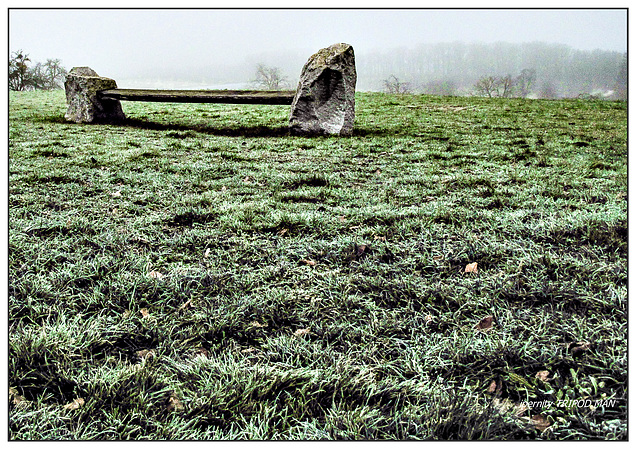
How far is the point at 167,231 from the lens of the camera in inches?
120

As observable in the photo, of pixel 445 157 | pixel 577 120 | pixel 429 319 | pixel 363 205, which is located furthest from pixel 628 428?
pixel 577 120

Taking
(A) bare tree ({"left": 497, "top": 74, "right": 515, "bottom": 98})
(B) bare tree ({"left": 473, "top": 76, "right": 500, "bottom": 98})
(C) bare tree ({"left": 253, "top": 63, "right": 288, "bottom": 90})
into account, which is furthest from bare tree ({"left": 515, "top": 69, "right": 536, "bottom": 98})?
(C) bare tree ({"left": 253, "top": 63, "right": 288, "bottom": 90})

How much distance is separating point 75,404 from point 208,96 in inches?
314

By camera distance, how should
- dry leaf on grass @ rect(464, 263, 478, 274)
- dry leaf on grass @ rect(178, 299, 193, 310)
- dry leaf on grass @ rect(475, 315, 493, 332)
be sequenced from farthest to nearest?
dry leaf on grass @ rect(464, 263, 478, 274) → dry leaf on grass @ rect(178, 299, 193, 310) → dry leaf on grass @ rect(475, 315, 493, 332)

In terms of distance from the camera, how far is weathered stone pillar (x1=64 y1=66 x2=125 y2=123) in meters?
Result: 9.19

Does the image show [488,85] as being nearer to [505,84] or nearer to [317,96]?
[505,84]

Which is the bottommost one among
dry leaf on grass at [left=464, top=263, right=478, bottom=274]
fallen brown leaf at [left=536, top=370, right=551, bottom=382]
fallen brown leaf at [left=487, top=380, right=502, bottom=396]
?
fallen brown leaf at [left=487, top=380, right=502, bottom=396]

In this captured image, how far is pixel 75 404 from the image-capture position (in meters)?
1.43

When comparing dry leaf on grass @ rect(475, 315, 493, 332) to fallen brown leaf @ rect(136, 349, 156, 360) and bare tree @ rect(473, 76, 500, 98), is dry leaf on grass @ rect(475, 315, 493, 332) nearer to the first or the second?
fallen brown leaf @ rect(136, 349, 156, 360)

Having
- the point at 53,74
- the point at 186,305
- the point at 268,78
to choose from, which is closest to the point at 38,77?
the point at 53,74

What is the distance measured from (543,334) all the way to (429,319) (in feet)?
1.66

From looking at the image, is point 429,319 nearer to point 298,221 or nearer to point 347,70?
point 298,221

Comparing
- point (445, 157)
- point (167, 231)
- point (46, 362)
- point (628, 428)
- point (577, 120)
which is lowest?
point (628, 428)

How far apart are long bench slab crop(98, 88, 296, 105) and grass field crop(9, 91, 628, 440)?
13.3 ft
